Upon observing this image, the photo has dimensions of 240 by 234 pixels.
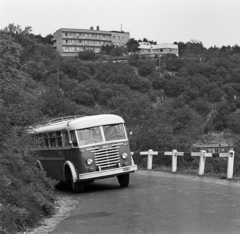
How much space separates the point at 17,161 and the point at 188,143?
1634cm

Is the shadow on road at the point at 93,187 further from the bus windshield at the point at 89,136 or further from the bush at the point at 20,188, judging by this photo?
the bush at the point at 20,188

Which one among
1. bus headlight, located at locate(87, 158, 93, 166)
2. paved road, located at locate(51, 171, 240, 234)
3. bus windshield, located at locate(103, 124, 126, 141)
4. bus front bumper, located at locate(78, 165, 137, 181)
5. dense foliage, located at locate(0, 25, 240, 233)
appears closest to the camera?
paved road, located at locate(51, 171, 240, 234)

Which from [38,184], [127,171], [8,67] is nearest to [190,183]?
[127,171]

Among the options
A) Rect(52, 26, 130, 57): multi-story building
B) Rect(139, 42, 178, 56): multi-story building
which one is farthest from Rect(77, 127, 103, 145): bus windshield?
Rect(139, 42, 178, 56): multi-story building

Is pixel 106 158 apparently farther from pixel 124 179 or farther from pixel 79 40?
pixel 79 40

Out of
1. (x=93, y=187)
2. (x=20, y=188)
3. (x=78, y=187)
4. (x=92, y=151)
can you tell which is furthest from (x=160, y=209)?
(x=93, y=187)

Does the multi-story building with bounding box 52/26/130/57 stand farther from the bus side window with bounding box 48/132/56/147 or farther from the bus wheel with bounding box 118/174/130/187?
the bus wheel with bounding box 118/174/130/187

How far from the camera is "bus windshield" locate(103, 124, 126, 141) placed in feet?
57.3

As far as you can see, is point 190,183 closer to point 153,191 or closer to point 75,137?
point 153,191

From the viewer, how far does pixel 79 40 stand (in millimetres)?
155000

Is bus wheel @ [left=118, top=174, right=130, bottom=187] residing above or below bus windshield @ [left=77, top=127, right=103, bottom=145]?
below

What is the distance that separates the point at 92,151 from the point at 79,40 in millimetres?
140281

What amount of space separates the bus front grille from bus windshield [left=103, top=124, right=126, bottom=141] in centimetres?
45

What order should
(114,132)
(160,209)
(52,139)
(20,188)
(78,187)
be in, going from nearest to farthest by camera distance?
1. (160,209)
2. (20,188)
3. (78,187)
4. (114,132)
5. (52,139)
